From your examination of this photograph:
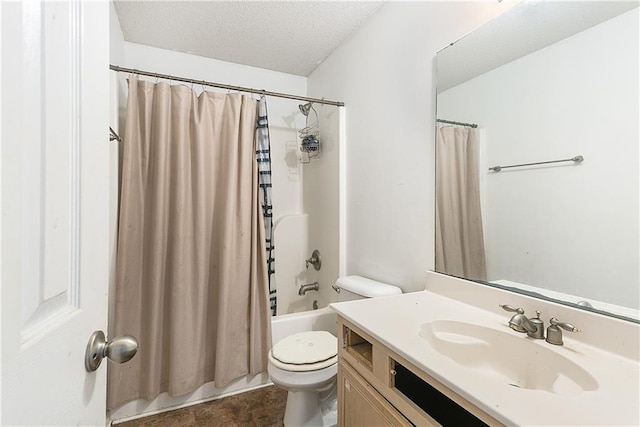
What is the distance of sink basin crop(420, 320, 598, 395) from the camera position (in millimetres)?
748

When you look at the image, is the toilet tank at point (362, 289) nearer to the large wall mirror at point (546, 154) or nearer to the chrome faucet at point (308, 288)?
the large wall mirror at point (546, 154)

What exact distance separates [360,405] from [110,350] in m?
0.83

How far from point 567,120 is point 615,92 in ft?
0.41

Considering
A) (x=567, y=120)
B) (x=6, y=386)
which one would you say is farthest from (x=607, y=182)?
(x=6, y=386)

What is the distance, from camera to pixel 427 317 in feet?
3.53

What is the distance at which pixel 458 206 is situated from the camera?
132 cm

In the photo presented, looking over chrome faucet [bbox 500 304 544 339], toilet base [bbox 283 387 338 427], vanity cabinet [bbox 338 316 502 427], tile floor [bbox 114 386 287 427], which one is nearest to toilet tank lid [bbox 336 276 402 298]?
vanity cabinet [bbox 338 316 502 427]

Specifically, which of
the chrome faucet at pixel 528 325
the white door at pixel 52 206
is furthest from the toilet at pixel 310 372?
the white door at pixel 52 206

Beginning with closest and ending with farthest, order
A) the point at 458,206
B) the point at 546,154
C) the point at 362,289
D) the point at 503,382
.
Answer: the point at 503,382 → the point at 546,154 → the point at 458,206 → the point at 362,289

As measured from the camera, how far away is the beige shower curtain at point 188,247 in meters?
1.64

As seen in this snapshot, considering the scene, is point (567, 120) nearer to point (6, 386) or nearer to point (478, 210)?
point (478, 210)

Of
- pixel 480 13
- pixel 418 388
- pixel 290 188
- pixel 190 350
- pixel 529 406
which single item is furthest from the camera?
pixel 290 188

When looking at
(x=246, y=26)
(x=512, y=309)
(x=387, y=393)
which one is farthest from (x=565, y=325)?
(x=246, y=26)

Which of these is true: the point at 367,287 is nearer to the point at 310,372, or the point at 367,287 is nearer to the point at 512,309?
the point at 310,372
